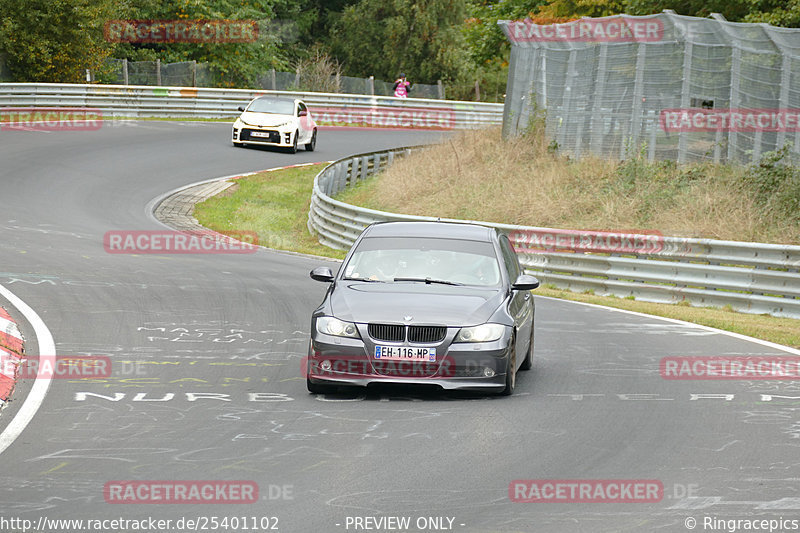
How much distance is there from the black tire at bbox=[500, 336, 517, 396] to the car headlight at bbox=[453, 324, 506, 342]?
0.23 meters

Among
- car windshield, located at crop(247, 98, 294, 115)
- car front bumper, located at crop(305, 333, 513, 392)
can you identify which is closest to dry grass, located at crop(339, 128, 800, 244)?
car windshield, located at crop(247, 98, 294, 115)

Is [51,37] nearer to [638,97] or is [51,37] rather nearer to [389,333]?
[638,97]

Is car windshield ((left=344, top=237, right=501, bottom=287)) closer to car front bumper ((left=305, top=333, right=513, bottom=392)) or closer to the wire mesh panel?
car front bumper ((left=305, top=333, right=513, bottom=392))

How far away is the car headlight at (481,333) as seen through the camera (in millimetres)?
9922

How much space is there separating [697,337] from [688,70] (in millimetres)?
12543

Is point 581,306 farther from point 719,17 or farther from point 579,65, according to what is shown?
point 579,65

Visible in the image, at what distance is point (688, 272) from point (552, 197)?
856 cm

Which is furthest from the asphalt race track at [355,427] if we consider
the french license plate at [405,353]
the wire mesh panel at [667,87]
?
the wire mesh panel at [667,87]

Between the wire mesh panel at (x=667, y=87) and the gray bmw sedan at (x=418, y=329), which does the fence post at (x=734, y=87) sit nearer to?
the wire mesh panel at (x=667, y=87)

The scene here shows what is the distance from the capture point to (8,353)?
11.2 meters

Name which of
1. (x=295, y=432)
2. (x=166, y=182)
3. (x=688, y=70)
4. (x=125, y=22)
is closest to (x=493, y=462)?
(x=295, y=432)

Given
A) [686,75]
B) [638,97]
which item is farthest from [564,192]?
[686,75]

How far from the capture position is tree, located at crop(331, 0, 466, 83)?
68.9m

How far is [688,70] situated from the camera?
83.5 feet
